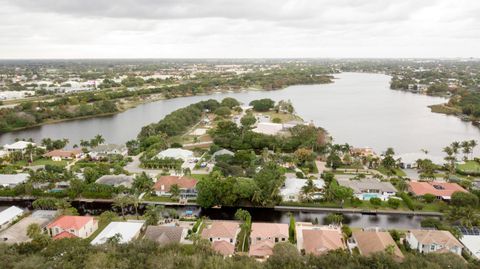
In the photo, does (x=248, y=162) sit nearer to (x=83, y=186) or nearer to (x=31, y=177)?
(x=83, y=186)

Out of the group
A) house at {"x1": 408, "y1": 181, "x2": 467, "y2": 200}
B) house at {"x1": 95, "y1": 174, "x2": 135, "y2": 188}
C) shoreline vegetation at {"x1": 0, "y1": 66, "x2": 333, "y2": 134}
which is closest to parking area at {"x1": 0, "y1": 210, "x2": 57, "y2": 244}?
house at {"x1": 95, "y1": 174, "x2": 135, "y2": 188}

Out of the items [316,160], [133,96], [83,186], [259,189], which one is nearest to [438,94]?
[316,160]

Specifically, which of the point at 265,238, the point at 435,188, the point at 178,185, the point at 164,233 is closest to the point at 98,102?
the point at 178,185

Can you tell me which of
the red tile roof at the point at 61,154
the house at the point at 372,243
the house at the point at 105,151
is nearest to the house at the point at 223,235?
the house at the point at 372,243

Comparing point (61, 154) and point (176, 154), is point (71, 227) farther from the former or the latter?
point (61, 154)

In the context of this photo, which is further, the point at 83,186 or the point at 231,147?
the point at 231,147

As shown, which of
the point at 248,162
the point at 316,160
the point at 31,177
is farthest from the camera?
the point at 316,160

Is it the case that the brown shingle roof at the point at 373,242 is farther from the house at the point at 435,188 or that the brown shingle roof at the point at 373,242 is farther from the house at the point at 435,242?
the house at the point at 435,188

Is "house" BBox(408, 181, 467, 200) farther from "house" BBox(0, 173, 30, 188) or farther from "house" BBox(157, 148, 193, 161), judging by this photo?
"house" BBox(0, 173, 30, 188)
